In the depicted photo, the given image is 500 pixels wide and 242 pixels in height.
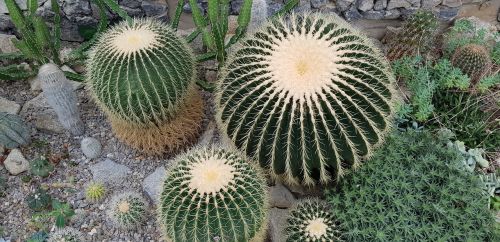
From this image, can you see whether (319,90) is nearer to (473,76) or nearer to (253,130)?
(253,130)

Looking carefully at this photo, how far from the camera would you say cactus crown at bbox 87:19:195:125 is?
2438mm

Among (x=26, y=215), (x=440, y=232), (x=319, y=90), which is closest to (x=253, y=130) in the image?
(x=319, y=90)

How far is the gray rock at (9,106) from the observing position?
3.23m

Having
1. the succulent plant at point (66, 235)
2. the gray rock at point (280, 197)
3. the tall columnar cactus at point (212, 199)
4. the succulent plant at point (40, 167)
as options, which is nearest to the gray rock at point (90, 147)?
the succulent plant at point (40, 167)

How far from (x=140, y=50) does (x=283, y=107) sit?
0.80 meters

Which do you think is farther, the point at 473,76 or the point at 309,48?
the point at 473,76

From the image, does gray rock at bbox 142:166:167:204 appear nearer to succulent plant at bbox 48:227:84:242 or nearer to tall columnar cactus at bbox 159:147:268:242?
succulent plant at bbox 48:227:84:242

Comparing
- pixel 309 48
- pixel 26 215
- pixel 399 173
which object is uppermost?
pixel 309 48

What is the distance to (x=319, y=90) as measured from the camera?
2100mm

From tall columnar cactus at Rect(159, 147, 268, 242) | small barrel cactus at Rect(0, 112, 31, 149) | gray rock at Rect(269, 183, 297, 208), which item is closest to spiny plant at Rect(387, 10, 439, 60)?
gray rock at Rect(269, 183, 297, 208)

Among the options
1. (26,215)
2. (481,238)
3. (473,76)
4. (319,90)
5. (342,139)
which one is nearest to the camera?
(319,90)

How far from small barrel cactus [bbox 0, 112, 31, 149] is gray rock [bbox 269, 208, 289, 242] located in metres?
1.53

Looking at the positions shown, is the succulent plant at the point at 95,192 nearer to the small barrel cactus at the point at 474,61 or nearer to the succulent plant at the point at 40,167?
the succulent plant at the point at 40,167

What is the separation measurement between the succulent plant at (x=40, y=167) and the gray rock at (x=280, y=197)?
1.29 m
